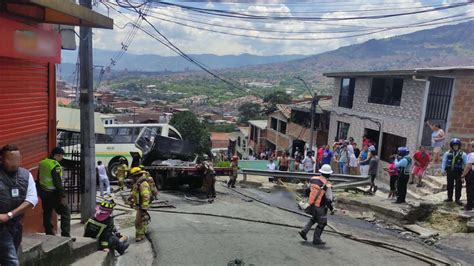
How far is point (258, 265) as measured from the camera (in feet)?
24.8

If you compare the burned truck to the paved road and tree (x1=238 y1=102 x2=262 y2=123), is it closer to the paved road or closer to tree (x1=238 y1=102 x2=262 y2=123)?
the paved road

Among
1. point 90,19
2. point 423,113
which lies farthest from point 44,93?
point 423,113

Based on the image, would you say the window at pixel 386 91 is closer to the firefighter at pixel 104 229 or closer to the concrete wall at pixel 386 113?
the concrete wall at pixel 386 113

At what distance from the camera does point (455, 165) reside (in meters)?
11.3

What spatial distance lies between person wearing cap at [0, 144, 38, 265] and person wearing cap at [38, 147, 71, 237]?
2.33m

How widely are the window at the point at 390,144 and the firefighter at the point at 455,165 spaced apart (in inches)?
289

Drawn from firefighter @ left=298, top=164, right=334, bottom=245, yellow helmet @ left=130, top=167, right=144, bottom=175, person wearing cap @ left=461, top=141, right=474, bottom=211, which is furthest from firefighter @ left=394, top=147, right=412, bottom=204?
yellow helmet @ left=130, top=167, right=144, bottom=175

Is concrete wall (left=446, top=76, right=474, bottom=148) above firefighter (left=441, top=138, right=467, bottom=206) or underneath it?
above

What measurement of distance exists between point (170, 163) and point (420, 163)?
8460 mm

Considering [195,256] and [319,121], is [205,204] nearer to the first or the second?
[195,256]

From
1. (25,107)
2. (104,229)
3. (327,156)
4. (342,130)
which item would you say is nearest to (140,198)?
(104,229)

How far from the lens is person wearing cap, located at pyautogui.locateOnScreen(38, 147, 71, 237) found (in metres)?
7.34

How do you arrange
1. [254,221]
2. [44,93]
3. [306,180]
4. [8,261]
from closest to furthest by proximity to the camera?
1. [8,261]
2. [44,93]
3. [254,221]
4. [306,180]

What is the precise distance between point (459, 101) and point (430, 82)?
1.44 metres
